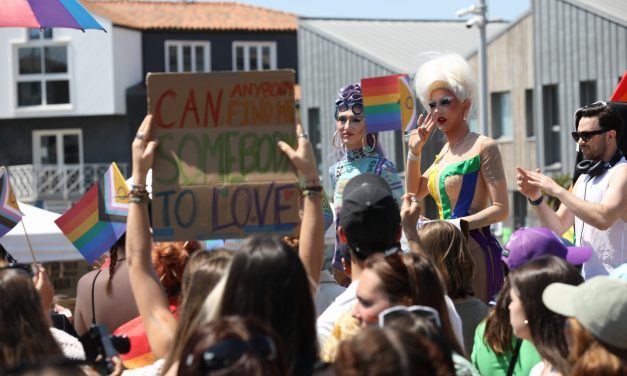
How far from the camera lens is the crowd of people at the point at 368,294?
312 centimetres

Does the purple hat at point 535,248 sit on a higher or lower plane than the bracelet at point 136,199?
lower

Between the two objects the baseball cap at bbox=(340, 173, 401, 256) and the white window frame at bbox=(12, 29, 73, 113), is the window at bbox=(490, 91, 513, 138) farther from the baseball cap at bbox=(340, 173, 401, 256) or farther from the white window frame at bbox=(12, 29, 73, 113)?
the baseball cap at bbox=(340, 173, 401, 256)

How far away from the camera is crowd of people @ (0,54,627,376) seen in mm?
3121

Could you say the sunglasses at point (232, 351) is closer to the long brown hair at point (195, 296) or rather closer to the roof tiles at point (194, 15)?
the long brown hair at point (195, 296)

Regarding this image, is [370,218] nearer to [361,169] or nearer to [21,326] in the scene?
[21,326]

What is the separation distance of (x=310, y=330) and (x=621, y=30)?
3078cm

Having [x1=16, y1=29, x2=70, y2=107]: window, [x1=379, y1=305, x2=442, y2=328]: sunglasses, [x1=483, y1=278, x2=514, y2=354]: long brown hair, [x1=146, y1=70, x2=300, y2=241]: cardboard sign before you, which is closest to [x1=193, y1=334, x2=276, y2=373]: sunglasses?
[x1=379, y1=305, x2=442, y2=328]: sunglasses

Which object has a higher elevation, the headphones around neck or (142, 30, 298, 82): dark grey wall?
(142, 30, 298, 82): dark grey wall

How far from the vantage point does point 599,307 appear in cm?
366

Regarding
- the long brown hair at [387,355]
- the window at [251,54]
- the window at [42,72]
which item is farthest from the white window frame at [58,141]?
the long brown hair at [387,355]

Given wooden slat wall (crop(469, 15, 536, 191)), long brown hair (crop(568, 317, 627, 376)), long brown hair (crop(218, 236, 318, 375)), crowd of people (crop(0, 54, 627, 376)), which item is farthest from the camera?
wooden slat wall (crop(469, 15, 536, 191))

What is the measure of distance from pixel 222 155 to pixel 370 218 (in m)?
0.67

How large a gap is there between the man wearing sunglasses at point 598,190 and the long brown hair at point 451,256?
0.76 metres

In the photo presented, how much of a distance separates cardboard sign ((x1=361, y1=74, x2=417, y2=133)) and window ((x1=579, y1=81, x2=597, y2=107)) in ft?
91.7
